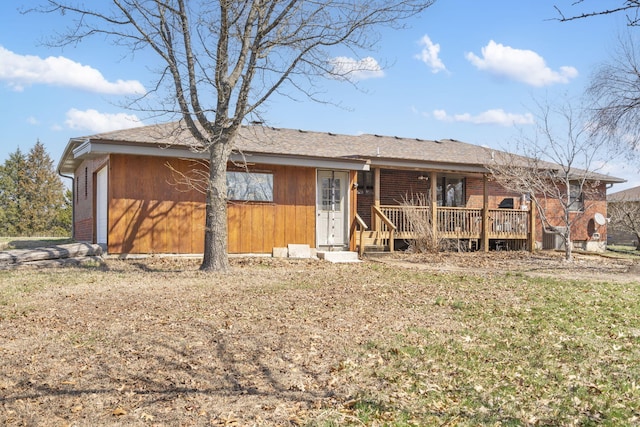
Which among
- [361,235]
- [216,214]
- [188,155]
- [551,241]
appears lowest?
[551,241]

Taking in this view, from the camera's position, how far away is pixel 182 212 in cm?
1323

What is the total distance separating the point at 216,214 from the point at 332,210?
529cm

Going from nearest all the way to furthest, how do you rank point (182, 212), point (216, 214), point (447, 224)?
point (216, 214)
point (182, 212)
point (447, 224)

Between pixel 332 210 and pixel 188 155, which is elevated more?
pixel 188 155

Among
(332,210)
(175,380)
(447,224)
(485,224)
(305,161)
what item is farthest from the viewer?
(485,224)

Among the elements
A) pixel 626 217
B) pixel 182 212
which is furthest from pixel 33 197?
pixel 626 217

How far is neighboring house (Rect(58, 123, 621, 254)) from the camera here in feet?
41.7

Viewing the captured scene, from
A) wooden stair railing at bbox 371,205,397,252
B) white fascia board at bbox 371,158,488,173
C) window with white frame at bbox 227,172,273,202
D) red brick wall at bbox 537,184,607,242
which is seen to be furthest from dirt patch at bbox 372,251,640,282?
red brick wall at bbox 537,184,607,242

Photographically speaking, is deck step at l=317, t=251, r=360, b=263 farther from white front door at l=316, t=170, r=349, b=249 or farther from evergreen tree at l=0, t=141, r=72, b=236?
evergreen tree at l=0, t=141, r=72, b=236

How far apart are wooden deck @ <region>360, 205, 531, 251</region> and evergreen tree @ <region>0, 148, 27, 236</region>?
30.8 metres

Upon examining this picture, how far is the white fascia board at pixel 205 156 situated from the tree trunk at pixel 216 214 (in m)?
0.79

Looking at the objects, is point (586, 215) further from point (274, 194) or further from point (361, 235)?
point (274, 194)

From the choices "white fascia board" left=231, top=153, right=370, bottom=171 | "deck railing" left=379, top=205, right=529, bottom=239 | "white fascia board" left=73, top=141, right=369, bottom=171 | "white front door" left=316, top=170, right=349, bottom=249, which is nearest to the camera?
"white fascia board" left=73, top=141, right=369, bottom=171

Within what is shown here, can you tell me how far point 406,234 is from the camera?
1598 cm
